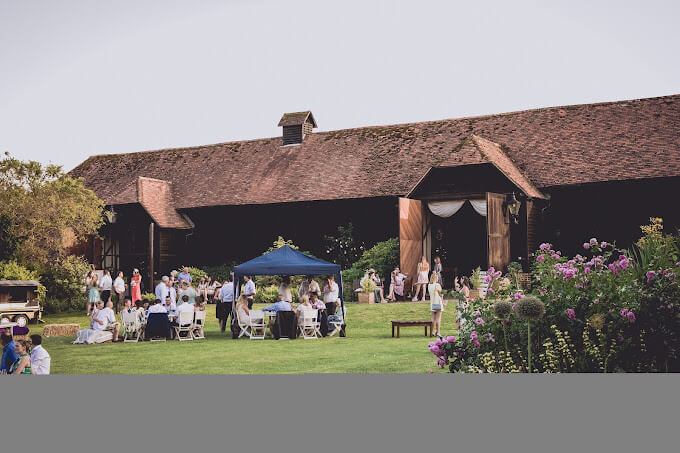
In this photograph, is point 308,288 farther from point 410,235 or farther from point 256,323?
point 410,235

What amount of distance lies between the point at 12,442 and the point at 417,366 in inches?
239

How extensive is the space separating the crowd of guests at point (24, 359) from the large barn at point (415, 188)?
15.6 metres

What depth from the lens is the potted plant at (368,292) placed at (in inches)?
927

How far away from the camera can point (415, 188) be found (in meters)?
26.3

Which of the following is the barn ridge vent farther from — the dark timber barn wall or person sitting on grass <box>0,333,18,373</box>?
person sitting on grass <box>0,333,18,373</box>

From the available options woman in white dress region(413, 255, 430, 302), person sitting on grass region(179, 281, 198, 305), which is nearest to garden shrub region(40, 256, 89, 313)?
person sitting on grass region(179, 281, 198, 305)

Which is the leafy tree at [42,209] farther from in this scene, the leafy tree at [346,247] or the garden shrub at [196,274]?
the leafy tree at [346,247]

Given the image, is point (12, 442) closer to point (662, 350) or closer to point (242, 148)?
point (662, 350)

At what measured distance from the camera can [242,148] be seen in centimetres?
3366

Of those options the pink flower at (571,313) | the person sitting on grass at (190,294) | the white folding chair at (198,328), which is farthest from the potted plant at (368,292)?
the pink flower at (571,313)

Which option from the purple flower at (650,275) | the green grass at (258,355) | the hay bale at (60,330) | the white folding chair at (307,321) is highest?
the purple flower at (650,275)

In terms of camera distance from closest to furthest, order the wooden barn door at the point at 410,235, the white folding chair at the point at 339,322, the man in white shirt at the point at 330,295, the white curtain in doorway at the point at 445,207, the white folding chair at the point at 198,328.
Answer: the white folding chair at the point at 198,328 → the white folding chair at the point at 339,322 → the man in white shirt at the point at 330,295 → the wooden barn door at the point at 410,235 → the white curtain in doorway at the point at 445,207

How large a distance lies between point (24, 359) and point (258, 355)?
200 inches

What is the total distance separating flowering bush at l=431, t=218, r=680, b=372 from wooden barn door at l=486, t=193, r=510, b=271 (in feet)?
44.7
